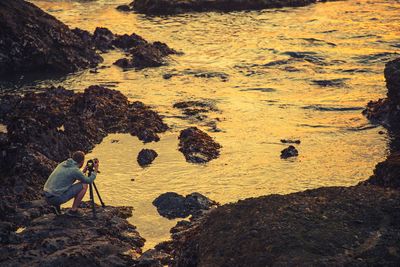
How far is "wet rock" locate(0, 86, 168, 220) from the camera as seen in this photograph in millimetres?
16328

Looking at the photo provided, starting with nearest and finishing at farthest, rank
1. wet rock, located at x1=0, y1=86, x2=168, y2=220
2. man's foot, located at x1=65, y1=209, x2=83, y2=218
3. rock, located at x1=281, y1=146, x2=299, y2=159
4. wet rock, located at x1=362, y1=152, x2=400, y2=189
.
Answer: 1. man's foot, located at x1=65, y1=209, x2=83, y2=218
2. wet rock, located at x1=362, y1=152, x2=400, y2=189
3. wet rock, located at x1=0, y1=86, x2=168, y2=220
4. rock, located at x1=281, y1=146, x2=299, y2=159

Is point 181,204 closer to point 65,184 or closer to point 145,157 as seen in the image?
point 65,184

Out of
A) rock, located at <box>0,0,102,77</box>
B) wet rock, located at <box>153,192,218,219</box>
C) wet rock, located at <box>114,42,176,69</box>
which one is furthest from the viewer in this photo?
wet rock, located at <box>114,42,176,69</box>

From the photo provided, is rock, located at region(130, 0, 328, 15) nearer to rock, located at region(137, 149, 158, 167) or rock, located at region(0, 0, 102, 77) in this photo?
rock, located at region(0, 0, 102, 77)

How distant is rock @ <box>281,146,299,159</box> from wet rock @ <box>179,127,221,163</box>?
1867 mm

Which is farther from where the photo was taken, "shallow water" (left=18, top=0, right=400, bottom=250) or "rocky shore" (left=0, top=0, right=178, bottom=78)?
"rocky shore" (left=0, top=0, right=178, bottom=78)

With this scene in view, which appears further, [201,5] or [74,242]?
[201,5]

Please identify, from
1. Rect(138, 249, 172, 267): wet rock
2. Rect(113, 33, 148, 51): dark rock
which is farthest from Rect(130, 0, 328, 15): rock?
Rect(138, 249, 172, 267): wet rock

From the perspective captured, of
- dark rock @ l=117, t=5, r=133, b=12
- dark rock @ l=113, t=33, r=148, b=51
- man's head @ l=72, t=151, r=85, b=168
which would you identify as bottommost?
dark rock @ l=113, t=33, r=148, b=51

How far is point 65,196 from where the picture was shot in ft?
44.8

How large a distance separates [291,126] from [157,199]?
278 inches

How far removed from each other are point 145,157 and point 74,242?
6308 mm

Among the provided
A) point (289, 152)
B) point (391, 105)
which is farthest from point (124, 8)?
point (289, 152)

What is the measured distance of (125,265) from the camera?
12617 millimetres
